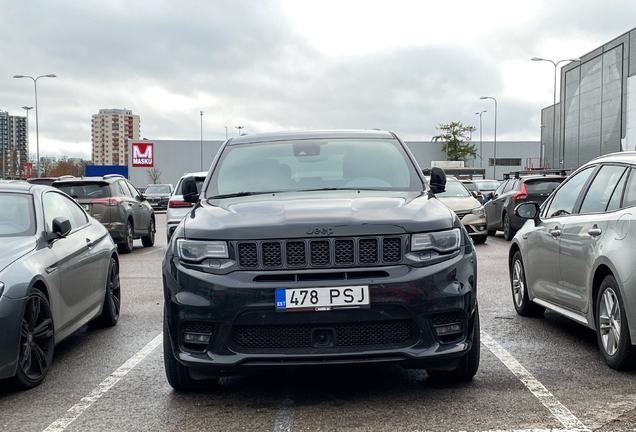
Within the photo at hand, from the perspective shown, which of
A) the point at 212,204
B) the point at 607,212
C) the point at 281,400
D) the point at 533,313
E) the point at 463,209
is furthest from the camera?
the point at 463,209

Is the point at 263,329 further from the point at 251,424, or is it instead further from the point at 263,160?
the point at 263,160

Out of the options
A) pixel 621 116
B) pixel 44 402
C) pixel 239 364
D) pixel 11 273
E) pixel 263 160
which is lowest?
pixel 44 402

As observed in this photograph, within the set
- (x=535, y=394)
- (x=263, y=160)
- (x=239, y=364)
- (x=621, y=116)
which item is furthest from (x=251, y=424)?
(x=621, y=116)

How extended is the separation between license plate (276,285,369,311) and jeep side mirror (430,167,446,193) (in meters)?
1.91

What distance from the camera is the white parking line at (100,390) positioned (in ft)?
14.4

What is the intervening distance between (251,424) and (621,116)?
65.0m

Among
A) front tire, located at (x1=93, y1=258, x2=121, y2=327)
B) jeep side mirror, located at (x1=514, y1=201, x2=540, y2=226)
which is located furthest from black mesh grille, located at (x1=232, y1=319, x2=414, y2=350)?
front tire, located at (x1=93, y1=258, x2=121, y2=327)

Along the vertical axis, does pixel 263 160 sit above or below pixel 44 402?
above

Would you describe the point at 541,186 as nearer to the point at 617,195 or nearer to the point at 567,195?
the point at 567,195

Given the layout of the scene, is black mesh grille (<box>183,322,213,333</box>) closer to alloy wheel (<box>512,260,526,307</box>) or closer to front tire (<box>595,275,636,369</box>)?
front tire (<box>595,275,636,369</box>)

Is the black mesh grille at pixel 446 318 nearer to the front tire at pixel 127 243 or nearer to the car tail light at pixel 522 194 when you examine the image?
the front tire at pixel 127 243

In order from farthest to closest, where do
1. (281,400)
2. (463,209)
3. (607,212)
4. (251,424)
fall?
(463,209) < (607,212) < (281,400) < (251,424)

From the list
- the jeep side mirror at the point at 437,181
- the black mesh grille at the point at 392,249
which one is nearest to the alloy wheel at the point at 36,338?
the black mesh grille at the point at 392,249

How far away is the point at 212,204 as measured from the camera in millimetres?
5273
